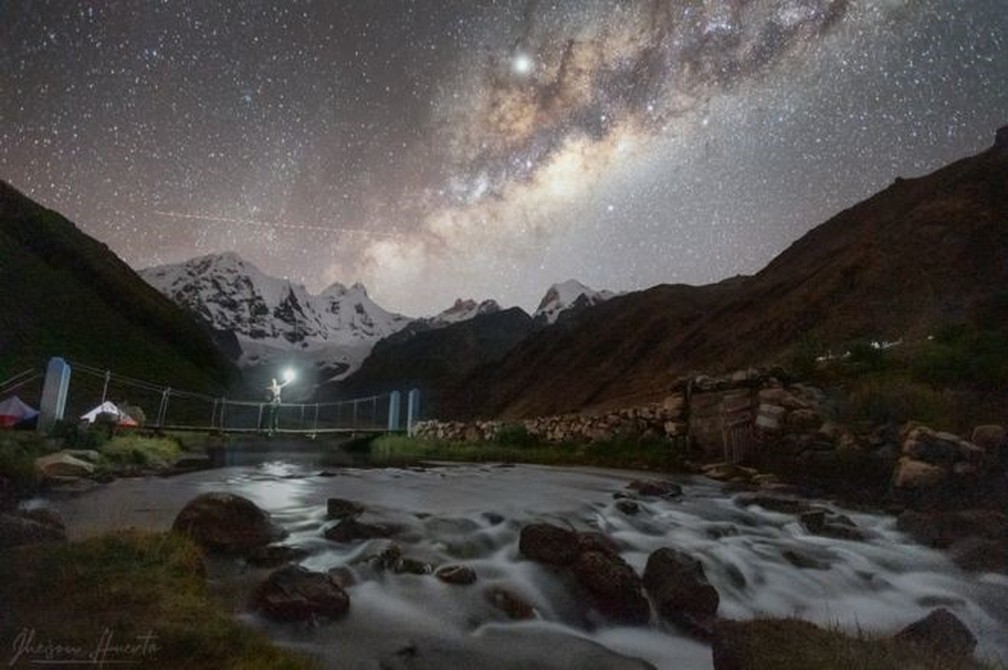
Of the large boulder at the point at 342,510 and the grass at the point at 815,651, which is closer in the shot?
the grass at the point at 815,651

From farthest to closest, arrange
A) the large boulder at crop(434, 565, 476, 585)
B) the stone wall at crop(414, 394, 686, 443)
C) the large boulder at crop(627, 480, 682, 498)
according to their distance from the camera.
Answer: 1. the stone wall at crop(414, 394, 686, 443)
2. the large boulder at crop(627, 480, 682, 498)
3. the large boulder at crop(434, 565, 476, 585)

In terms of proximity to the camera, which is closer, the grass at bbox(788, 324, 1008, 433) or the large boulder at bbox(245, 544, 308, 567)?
the large boulder at bbox(245, 544, 308, 567)

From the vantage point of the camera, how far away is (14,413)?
16672 mm

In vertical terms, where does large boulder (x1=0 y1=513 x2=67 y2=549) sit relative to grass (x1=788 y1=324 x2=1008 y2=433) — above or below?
below

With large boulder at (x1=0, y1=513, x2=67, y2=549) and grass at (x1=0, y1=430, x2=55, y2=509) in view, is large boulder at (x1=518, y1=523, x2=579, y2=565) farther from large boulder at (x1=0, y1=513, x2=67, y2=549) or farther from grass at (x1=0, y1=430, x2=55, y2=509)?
grass at (x1=0, y1=430, x2=55, y2=509)

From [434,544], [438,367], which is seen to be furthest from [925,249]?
[438,367]

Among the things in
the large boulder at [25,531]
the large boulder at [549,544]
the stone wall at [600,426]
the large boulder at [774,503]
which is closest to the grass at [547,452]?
the stone wall at [600,426]

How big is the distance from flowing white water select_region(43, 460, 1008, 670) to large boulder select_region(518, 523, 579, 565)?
0.51 feet

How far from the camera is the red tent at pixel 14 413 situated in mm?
15874

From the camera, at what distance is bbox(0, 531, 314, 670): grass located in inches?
131

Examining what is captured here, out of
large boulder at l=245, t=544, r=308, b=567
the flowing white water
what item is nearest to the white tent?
the flowing white water

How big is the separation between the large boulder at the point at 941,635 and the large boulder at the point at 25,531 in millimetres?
7276

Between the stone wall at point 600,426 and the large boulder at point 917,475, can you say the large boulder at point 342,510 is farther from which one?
the stone wall at point 600,426

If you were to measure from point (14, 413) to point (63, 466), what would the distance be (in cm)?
935
